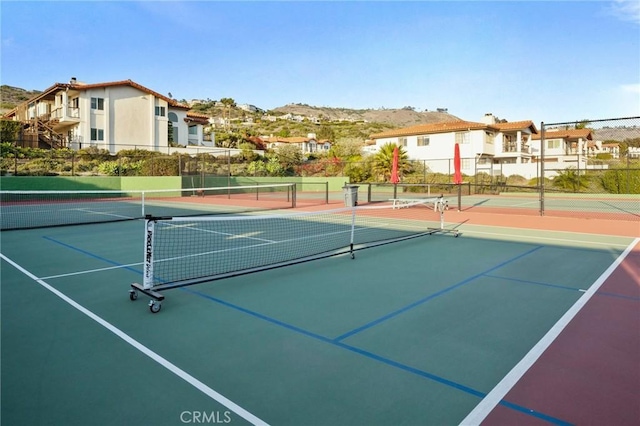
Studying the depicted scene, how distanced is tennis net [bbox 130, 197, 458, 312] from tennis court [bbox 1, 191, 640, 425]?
27 centimetres

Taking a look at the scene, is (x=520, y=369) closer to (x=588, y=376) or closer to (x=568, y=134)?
(x=588, y=376)

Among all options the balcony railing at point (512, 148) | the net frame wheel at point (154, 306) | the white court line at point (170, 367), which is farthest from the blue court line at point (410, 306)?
the balcony railing at point (512, 148)

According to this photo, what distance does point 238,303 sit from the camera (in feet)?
17.3

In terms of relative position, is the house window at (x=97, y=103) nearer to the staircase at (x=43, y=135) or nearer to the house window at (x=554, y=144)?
the staircase at (x=43, y=135)

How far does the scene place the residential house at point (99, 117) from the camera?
39.3 m

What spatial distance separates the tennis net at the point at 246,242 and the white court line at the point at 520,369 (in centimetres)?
338

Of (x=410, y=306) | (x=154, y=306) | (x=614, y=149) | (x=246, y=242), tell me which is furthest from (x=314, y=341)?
(x=614, y=149)

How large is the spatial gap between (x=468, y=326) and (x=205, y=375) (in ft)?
8.80

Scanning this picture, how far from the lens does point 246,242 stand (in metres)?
9.70

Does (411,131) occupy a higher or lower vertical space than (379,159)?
higher

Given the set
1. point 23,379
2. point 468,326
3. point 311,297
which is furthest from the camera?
point 311,297

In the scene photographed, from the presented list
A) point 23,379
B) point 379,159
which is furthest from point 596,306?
point 379,159

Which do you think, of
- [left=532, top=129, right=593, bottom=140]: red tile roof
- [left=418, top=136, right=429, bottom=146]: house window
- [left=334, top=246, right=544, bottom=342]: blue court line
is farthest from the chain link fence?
[left=334, top=246, right=544, bottom=342]: blue court line

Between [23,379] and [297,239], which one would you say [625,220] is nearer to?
[297,239]
